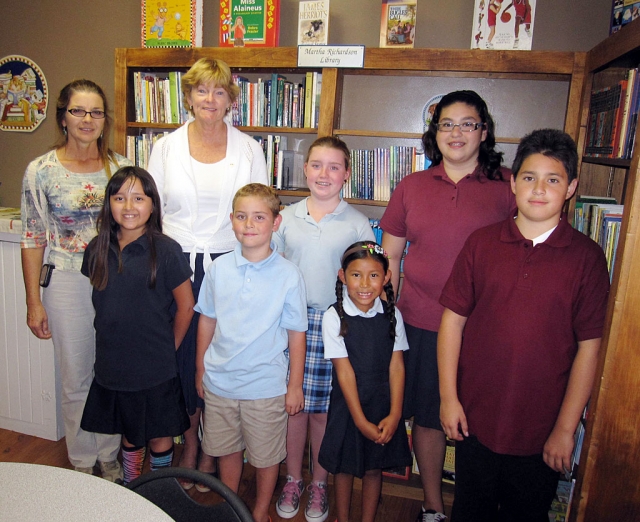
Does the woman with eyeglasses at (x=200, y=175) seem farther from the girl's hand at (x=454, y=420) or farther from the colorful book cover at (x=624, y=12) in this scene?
the colorful book cover at (x=624, y=12)

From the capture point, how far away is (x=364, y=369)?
165 cm

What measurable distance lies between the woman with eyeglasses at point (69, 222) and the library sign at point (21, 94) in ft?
5.11

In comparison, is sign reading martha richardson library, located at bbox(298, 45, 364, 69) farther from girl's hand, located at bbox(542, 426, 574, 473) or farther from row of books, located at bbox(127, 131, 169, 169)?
girl's hand, located at bbox(542, 426, 574, 473)

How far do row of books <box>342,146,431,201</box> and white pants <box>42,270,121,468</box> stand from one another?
136cm

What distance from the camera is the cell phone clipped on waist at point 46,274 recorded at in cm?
187

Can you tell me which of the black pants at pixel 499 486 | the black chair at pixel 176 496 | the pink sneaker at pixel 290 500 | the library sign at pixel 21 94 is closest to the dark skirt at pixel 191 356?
the pink sneaker at pixel 290 500

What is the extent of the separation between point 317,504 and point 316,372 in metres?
0.55

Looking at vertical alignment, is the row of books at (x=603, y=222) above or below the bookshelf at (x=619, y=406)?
above

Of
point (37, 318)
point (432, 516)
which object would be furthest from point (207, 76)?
point (432, 516)

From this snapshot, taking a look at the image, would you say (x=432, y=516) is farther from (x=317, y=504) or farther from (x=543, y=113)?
(x=543, y=113)

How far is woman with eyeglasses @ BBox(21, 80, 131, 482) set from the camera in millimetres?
1831

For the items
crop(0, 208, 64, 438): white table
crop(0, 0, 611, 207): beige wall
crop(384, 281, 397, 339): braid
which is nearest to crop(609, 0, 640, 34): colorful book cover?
crop(0, 0, 611, 207): beige wall

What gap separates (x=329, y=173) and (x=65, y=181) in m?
1.02

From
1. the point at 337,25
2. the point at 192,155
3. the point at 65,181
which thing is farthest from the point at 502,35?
the point at 65,181
